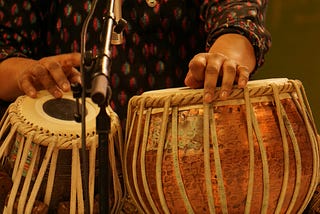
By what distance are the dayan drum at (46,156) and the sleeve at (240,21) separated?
41cm

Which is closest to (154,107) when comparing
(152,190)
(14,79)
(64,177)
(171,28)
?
(152,190)

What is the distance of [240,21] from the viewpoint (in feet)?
4.69

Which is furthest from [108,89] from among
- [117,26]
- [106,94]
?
[117,26]

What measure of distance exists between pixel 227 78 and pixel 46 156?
0.44 m

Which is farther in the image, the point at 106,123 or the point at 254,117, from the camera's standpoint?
the point at 254,117

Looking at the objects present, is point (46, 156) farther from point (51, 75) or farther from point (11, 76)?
point (11, 76)

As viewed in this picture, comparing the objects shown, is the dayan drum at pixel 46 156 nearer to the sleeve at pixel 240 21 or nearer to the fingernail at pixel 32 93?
the fingernail at pixel 32 93

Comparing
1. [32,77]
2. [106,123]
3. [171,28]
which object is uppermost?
[171,28]

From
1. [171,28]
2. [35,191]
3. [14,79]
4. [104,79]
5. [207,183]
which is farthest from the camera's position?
[171,28]

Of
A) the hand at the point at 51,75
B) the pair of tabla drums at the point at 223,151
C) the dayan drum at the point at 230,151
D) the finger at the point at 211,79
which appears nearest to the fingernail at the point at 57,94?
the hand at the point at 51,75

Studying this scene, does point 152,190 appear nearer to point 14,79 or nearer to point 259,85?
→ point 259,85

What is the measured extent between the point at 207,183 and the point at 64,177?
36 cm

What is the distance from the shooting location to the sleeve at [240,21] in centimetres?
140

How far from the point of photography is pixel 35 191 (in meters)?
1.19
